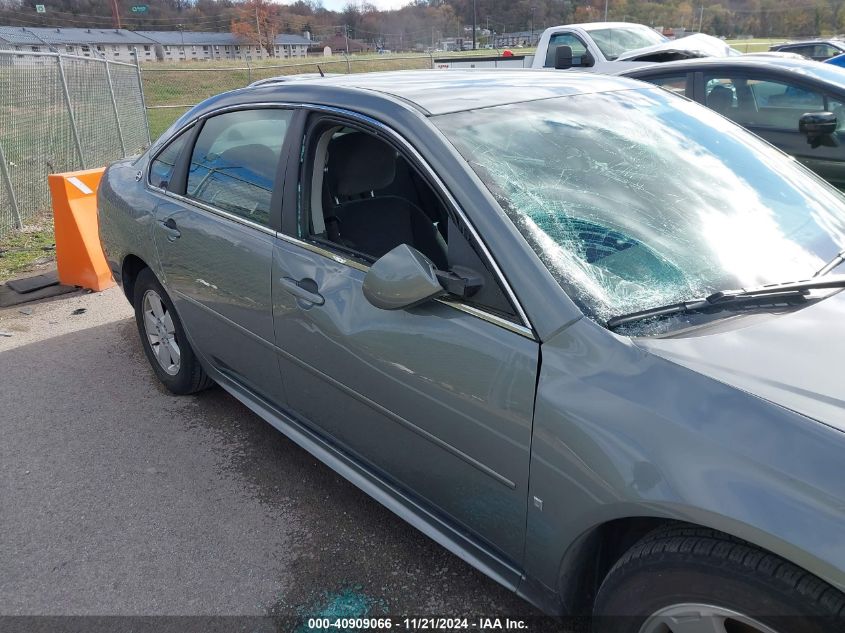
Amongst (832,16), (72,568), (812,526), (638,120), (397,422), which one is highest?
(832,16)

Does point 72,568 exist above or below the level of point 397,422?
below

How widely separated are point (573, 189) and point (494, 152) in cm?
28

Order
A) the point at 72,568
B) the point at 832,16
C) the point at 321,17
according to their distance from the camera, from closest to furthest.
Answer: the point at 72,568, the point at 832,16, the point at 321,17

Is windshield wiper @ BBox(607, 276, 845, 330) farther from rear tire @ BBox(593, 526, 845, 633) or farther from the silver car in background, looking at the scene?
rear tire @ BBox(593, 526, 845, 633)

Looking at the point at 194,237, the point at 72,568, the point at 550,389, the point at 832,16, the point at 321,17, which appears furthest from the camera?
the point at 321,17

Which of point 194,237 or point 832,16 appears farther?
point 832,16

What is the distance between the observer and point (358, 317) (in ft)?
7.23

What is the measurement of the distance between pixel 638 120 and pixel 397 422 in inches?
57.6

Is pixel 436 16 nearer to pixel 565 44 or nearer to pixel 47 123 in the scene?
pixel 565 44

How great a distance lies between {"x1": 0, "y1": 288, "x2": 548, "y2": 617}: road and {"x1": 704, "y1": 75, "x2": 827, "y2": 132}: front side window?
182 inches

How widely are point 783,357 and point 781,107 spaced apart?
15.3ft

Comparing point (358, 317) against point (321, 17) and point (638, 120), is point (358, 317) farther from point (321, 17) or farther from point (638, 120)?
point (321, 17)

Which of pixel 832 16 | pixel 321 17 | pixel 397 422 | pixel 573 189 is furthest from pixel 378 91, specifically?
pixel 321 17

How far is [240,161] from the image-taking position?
2.97 meters
